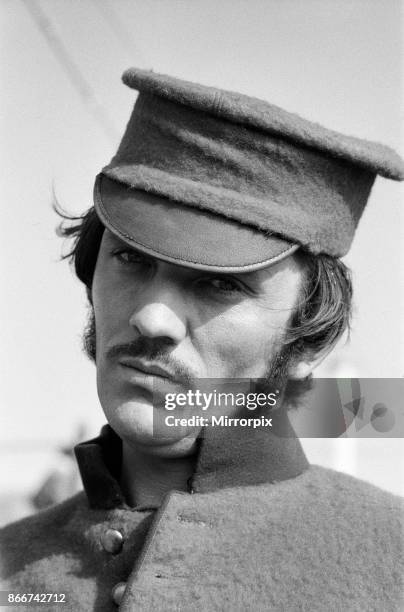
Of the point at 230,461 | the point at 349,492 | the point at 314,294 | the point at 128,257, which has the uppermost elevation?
the point at 128,257

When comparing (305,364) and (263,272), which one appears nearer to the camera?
(263,272)

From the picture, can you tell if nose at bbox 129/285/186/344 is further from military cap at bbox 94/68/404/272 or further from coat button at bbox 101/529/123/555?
coat button at bbox 101/529/123/555

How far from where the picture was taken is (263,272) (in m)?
2.40

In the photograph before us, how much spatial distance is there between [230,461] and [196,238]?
0.60 m

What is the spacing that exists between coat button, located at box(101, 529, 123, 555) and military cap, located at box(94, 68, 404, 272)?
75 cm

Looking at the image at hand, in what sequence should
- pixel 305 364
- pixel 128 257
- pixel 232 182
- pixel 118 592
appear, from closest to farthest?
1. pixel 118 592
2. pixel 232 182
3. pixel 128 257
4. pixel 305 364

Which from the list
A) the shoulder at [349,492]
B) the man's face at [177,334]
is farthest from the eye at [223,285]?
the shoulder at [349,492]

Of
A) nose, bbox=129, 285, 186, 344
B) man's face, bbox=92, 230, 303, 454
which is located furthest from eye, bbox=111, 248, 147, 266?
nose, bbox=129, 285, 186, 344

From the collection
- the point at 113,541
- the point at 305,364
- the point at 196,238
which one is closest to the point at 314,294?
the point at 305,364

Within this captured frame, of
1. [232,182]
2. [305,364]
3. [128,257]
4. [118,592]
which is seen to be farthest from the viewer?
[305,364]

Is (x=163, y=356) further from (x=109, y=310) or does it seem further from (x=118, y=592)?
(x=118, y=592)

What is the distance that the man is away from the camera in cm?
226

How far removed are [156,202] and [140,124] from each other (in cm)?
31

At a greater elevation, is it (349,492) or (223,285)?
(223,285)
